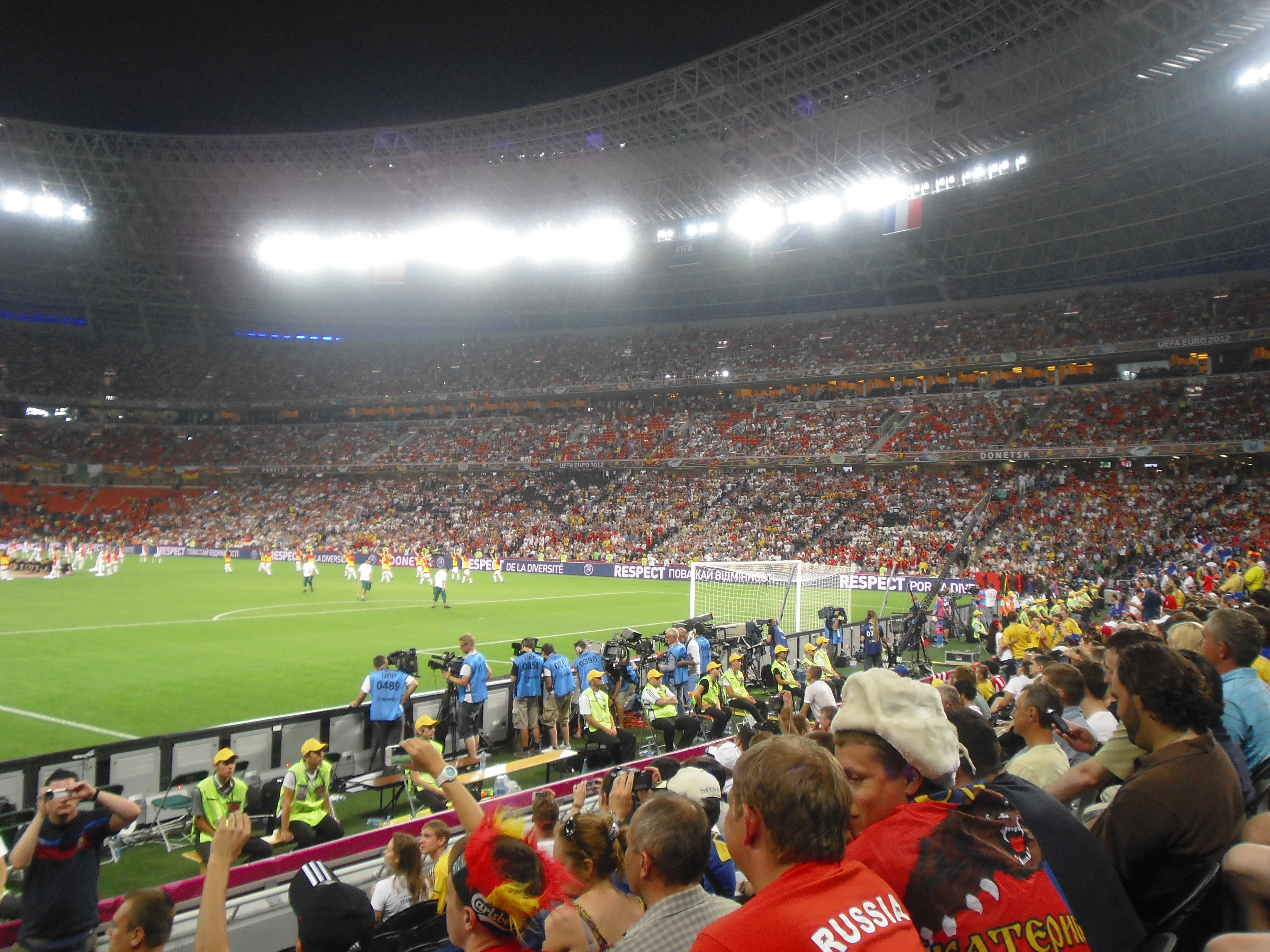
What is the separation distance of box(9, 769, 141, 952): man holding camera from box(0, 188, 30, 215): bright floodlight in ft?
204

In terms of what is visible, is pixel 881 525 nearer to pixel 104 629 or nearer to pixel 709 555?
pixel 709 555

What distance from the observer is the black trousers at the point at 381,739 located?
11.7m

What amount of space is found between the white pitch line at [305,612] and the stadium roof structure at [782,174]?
24574mm

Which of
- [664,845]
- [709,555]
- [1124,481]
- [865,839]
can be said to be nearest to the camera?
[865,839]

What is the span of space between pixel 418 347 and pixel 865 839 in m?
77.7

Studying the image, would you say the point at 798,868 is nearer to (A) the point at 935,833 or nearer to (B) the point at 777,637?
(A) the point at 935,833

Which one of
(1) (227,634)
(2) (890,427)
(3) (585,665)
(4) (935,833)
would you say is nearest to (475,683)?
(3) (585,665)

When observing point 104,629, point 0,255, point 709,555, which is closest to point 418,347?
point 0,255

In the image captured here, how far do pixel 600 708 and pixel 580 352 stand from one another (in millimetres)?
58678

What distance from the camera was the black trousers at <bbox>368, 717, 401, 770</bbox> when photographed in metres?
11.7

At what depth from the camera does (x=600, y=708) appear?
1184 cm

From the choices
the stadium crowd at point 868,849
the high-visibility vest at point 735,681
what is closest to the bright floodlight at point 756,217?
the high-visibility vest at point 735,681

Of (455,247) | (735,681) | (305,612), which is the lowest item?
(305,612)

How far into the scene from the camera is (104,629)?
23.0 meters
